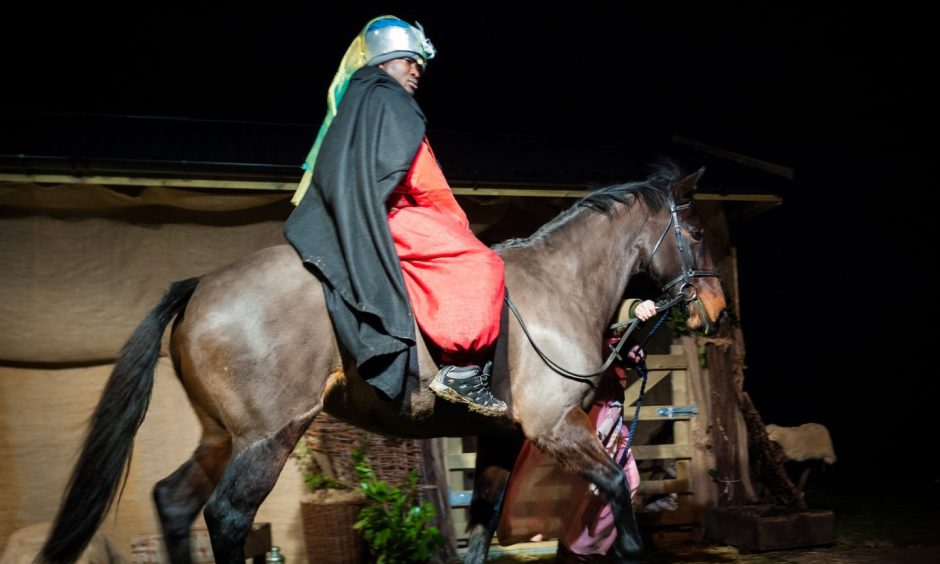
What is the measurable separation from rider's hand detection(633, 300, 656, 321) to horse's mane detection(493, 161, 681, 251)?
21.6 inches

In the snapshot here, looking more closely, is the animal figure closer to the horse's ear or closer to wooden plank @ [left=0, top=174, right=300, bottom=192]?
the horse's ear

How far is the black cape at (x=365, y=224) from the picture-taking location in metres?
3.36

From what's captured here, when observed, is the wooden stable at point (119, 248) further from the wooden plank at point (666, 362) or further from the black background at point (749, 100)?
the black background at point (749, 100)

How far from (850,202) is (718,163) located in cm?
345

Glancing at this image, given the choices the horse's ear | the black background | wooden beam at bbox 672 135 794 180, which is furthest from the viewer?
the black background

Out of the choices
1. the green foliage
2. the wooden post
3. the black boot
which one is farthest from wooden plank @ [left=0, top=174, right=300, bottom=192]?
the wooden post

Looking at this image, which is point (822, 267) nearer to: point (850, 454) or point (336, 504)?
point (850, 454)

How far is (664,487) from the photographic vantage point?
6770 millimetres

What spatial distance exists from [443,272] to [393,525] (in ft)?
8.08

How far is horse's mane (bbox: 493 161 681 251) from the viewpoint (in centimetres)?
435

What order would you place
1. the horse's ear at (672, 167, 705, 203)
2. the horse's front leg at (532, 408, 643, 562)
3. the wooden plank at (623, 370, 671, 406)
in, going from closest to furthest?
the horse's front leg at (532, 408, 643, 562)
the horse's ear at (672, 167, 705, 203)
the wooden plank at (623, 370, 671, 406)

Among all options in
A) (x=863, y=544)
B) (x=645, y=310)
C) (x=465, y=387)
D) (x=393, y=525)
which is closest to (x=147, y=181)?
(x=393, y=525)

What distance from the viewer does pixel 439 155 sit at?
667cm

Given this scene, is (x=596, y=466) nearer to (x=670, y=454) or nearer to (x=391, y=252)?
(x=391, y=252)
